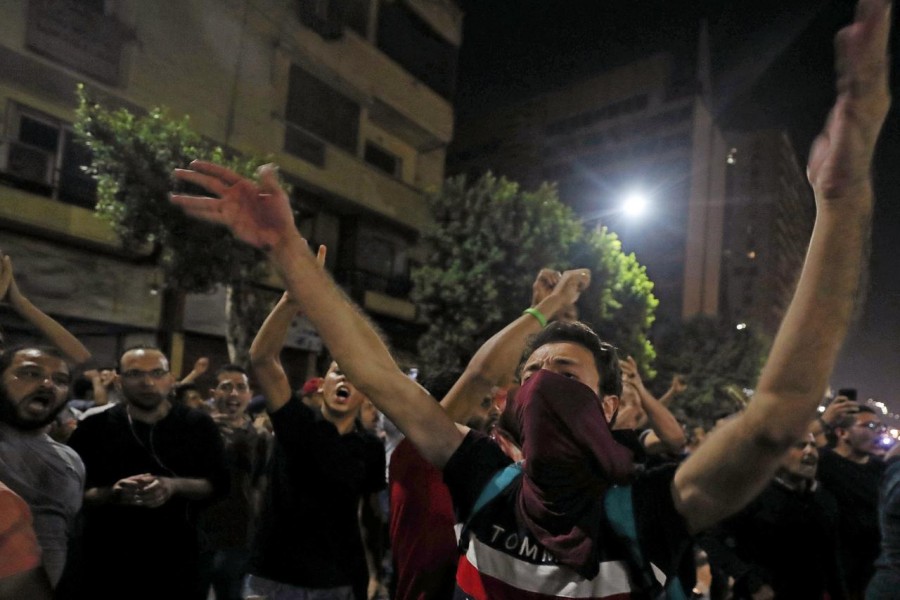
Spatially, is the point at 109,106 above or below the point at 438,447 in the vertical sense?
above

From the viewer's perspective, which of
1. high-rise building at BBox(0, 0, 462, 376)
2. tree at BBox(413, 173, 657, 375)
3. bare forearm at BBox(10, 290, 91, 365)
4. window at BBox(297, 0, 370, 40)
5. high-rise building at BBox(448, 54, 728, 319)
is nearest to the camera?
bare forearm at BBox(10, 290, 91, 365)

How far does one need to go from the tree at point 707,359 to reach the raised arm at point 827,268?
34864mm

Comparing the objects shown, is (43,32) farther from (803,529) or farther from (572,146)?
(572,146)

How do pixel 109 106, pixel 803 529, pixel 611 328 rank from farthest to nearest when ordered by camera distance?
pixel 611 328 < pixel 109 106 < pixel 803 529

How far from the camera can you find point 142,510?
3730 millimetres

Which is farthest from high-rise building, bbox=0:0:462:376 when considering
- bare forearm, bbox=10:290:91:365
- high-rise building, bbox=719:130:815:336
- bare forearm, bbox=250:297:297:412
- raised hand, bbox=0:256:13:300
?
high-rise building, bbox=719:130:815:336

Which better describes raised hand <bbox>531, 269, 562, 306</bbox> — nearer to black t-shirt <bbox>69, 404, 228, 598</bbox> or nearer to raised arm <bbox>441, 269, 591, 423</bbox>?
raised arm <bbox>441, 269, 591, 423</bbox>

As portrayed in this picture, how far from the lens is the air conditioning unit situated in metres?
13.5

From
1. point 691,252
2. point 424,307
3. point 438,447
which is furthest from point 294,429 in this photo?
point 691,252

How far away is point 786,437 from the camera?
1.43 metres

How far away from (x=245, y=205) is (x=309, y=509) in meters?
2.20

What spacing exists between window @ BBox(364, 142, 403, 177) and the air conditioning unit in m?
10.7

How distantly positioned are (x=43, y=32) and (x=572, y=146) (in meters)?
56.2

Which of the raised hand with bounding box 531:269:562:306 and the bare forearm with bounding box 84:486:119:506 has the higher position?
the raised hand with bounding box 531:269:562:306
